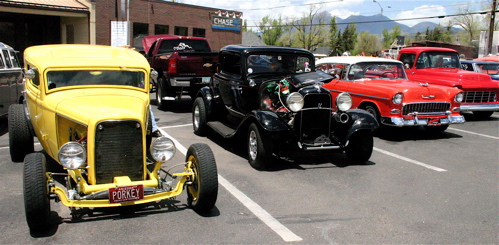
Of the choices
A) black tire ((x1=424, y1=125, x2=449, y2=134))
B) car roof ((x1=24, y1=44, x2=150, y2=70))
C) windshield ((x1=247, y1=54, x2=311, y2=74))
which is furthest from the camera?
black tire ((x1=424, y1=125, x2=449, y2=134))

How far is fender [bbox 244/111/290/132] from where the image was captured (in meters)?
6.65

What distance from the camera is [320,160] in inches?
304

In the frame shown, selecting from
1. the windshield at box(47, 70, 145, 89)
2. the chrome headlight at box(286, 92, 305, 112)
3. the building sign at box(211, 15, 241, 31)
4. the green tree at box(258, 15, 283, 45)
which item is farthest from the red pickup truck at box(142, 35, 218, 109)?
the green tree at box(258, 15, 283, 45)

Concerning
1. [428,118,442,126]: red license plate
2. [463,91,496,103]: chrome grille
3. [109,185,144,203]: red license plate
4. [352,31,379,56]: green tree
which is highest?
[352,31,379,56]: green tree

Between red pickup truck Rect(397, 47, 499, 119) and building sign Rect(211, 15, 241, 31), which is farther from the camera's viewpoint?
building sign Rect(211, 15, 241, 31)

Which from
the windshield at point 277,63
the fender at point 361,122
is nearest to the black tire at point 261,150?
the fender at point 361,122

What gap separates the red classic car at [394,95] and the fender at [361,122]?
6.28 feet

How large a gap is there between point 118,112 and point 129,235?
1235 millimetres

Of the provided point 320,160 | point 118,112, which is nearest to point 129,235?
point 118,112

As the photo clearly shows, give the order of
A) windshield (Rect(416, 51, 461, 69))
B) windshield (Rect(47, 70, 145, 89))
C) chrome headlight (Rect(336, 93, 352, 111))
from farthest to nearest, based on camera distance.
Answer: windshield (Rect(416, 51, 461, 69)) → chrome headlight (Rect(336, 93, 352, 111)) → windshield (Rect(47, 70, 145, 89))

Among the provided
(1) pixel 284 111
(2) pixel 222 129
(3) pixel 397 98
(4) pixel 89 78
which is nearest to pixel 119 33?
(2) pixel 222 129

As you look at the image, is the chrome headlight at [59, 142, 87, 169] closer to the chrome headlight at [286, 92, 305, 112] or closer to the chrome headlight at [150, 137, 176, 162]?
the chrome headlight at [150, 137, 176, 162]

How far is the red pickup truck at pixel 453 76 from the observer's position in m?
11.8

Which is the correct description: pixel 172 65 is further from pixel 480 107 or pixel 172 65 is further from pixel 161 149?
pixel 480 107
